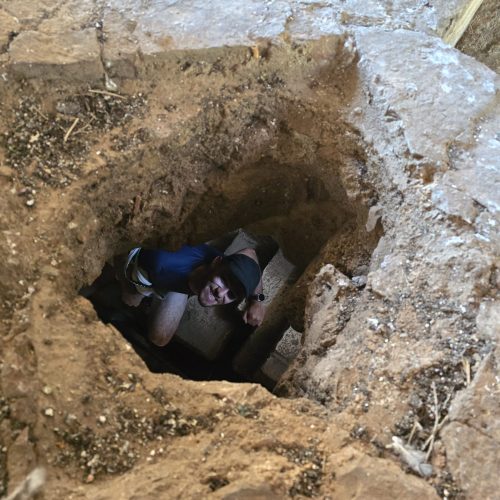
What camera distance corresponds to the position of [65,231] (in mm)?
2100

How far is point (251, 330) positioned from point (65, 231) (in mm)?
1954

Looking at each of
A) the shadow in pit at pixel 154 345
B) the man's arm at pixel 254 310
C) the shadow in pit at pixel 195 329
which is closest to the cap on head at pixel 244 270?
the man's arm at pixel 254 310

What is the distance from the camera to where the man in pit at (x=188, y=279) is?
9.55 feet

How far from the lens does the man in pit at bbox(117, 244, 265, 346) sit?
291 centimetres

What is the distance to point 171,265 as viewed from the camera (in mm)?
3049

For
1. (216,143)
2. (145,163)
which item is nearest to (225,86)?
(216,143)

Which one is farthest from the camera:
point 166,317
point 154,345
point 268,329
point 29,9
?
point 154,345

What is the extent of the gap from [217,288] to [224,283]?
48mm

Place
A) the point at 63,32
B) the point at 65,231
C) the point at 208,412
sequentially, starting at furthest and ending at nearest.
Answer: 1. the point at 63,32
2. the point at 65,231
3. the point at 208,412

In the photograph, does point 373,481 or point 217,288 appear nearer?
point 373,481

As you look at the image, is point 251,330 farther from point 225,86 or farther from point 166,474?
point 166,474

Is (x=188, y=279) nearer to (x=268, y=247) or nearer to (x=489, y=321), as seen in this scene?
(x=268, y=247)

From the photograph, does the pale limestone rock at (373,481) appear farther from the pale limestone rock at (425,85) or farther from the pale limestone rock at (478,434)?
the pale limestone rock at (425,85)

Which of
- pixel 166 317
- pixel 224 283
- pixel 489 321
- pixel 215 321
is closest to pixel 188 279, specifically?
pixel 224 283
